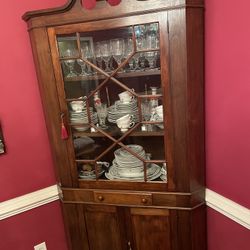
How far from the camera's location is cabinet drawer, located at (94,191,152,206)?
140cm

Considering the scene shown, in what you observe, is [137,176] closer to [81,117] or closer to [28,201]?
[81,117]

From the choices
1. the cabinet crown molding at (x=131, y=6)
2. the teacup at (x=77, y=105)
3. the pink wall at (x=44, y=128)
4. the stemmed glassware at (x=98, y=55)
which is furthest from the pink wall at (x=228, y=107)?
the teacup at (x=77, y=105)

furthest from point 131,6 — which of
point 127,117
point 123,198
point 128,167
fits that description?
point 123,198

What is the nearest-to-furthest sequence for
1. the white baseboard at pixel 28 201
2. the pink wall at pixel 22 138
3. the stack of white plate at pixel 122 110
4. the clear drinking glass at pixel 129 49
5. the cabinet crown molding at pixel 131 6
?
1. the cabinet crown molding at pixel 131 6
2. the clear drinking glass at pixel 129 49
3. the stack of white plate at pixel 122 110
4. the pink wall at pixel 22 138
5. the white baseboard at pixel 28 201

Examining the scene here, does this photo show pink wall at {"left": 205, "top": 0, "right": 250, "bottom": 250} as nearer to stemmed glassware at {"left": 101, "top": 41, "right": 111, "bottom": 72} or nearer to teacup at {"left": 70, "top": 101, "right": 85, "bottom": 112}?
stemmed glassware at {"left": 101, "top": 41, "right": 111, "bottom": 72}

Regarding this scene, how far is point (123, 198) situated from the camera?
144cm

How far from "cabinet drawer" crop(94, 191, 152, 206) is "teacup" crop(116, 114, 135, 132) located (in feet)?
1.09

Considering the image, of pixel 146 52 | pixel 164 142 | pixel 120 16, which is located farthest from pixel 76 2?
pixel 164 142

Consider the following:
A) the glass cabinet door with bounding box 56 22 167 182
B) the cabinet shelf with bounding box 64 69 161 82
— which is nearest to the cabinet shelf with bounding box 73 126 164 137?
the glass cabinet door with bounding box 56 22 167 182

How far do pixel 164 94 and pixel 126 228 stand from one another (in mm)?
758

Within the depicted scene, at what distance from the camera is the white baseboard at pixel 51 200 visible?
4.26 feet

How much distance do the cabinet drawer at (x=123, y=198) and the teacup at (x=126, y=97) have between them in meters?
0.47

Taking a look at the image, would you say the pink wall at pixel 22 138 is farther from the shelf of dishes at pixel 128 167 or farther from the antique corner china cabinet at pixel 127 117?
the shelf of dishes at pixel 128 167

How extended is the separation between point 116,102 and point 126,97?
8 centimetres
